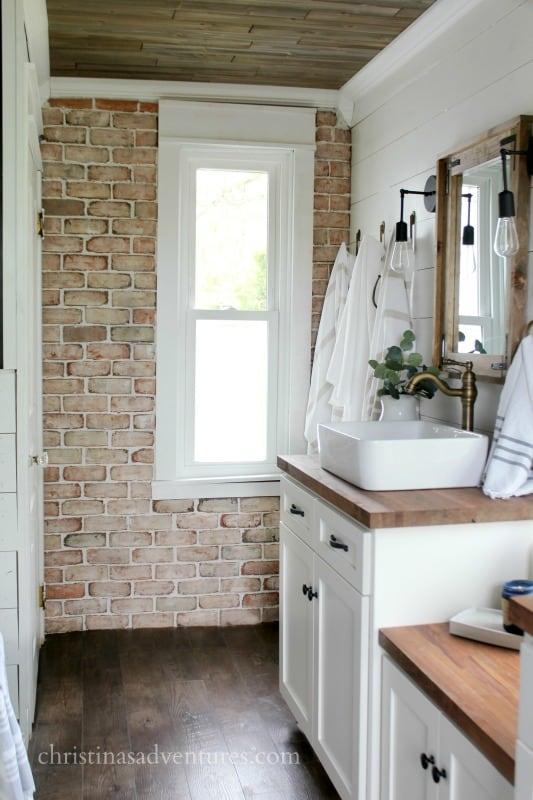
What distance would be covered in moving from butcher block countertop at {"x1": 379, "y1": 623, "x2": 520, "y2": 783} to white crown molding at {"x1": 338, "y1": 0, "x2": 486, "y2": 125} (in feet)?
6.39

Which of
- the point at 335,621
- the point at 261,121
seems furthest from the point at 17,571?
the point at 261,121

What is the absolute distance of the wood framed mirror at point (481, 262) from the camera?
235 cm

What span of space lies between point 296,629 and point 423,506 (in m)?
0.89

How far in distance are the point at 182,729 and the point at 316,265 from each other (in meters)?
2.12

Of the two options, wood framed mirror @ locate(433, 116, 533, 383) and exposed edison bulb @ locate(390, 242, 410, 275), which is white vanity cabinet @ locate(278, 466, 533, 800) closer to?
wood framed mirror @ locate(433, 116, 533, 383)

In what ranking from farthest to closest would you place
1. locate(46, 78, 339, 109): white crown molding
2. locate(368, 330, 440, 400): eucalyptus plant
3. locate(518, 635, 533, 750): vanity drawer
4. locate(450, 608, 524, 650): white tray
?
locate(46, 78, 339, 109): white crown molding → locate(368, 330, 440, 400): eucalyptus plant → locate(450, 608, 524, 650): white tray → locate(518, 635, 533, 750): vanity drawer

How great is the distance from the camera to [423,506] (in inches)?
79.7

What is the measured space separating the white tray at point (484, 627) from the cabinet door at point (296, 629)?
2.07 feet

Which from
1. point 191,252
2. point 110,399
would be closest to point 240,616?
point 110,399

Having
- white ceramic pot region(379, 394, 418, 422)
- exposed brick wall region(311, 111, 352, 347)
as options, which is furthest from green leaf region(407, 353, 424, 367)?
exposed brick wall region(311, 111, 352, 347)

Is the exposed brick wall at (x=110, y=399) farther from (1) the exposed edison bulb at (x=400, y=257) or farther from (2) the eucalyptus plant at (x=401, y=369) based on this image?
(2) the eucalyptus plant at (x=401, y=369)

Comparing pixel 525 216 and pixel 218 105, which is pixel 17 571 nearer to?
pixel 525 216

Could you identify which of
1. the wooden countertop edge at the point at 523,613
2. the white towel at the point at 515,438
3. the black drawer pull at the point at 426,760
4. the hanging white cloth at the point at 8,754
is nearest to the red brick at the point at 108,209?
the white towel at the point at 515,438

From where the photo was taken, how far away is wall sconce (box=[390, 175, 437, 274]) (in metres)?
2.88
